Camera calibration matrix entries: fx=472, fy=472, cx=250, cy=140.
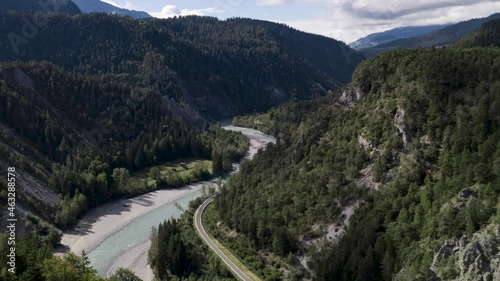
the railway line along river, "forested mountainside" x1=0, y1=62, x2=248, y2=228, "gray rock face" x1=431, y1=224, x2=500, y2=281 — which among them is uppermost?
"forested mountainside" x1=0, y1=62, x2=248, y2=228

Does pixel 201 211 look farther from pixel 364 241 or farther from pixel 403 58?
pixel 403 58

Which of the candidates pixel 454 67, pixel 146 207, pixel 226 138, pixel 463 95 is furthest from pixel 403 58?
pixel 226 138

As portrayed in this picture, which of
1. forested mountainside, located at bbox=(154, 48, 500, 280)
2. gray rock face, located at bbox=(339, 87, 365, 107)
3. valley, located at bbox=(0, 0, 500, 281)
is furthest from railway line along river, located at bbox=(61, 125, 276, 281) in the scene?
gray rock face, located at bbox=(339, 87, 365, 107)

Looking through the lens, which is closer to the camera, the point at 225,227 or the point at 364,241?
the point at 364,241

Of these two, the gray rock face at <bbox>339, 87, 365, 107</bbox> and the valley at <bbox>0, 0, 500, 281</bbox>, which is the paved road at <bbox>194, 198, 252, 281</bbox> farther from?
the gray rock face at <bbox>339, 87, 365, 107</bbox>

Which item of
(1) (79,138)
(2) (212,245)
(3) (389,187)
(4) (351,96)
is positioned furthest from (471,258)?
(1) (79,138)

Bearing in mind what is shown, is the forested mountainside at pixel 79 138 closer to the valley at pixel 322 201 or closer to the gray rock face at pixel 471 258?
the valley at pixel 322 201

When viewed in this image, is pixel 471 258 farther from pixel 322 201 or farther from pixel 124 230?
pixel 124 230
